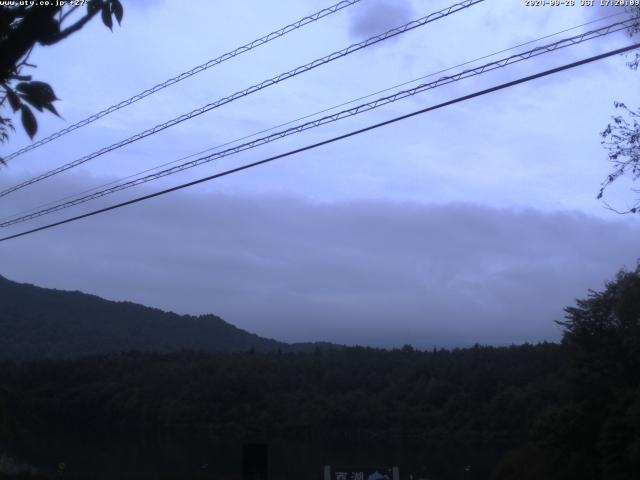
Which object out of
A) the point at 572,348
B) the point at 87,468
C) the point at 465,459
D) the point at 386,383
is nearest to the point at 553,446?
the point at 572,348

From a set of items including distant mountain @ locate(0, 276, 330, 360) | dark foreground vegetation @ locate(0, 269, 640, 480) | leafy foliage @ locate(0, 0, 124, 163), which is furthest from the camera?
distant mountain @ locate(0, 276, 330, 360)

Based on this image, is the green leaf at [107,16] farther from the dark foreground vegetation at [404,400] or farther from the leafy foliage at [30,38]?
the dark foreground vegetation at [404,400]

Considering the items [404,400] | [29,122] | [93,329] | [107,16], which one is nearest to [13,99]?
[29,122]

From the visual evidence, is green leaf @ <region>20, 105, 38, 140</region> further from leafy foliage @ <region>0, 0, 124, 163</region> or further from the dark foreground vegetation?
the dark foreground vegetation

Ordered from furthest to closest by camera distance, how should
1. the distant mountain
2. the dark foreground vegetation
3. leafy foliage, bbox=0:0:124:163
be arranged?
the distant mountain < the dark foreground vegetation < leafy foliage, bbox=0:0:124:163

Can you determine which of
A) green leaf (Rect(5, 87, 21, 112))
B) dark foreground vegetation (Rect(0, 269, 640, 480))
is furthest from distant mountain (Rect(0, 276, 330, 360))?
green leaf (Rect(5, 87, 21, 112))

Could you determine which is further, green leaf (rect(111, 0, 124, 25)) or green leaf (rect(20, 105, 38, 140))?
green leaf (rect(111, 0, 124, 25))
